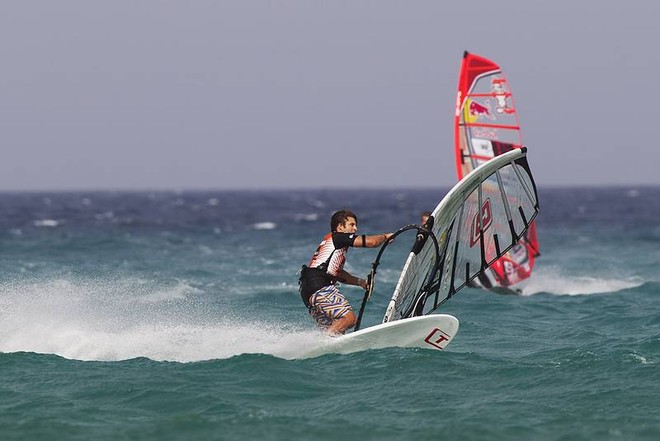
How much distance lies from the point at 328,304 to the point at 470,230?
1.92 m

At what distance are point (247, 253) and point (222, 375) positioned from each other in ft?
63.7

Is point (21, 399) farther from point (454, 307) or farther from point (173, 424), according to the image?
point (454, 307)

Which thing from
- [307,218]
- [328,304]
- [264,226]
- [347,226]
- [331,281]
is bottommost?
[307,218]

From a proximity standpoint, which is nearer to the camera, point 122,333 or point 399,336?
point 399,336

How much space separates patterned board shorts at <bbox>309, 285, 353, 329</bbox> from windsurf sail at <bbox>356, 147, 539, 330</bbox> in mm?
535

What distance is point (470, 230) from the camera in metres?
9.69

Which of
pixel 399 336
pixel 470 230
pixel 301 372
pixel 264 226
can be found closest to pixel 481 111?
pixel 470 230

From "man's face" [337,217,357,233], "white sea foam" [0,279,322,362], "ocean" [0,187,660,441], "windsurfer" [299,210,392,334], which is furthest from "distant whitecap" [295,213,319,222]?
"man's face" [337,217,357,233]

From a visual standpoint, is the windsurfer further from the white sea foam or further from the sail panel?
the sail panel

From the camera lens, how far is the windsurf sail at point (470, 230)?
916 centimetres

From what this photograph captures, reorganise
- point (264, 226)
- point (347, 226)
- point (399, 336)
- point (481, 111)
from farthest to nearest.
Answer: point (264, 226)
point (481, 111)
point (399, 336)
point (347, 226)

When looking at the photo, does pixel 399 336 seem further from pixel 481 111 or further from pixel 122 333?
pixel 481 111

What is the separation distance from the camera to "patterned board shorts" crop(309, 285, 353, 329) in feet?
28.4

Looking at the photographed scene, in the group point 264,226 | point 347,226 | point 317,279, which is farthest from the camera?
point 264,226
